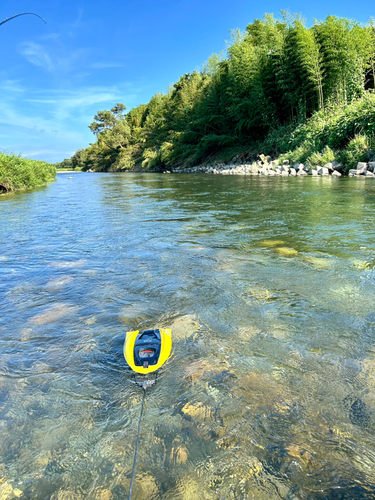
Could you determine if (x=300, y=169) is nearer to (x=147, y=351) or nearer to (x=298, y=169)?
(x=298, y=169)

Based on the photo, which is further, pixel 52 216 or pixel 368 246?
pixel 52 216

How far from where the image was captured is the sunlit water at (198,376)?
147 centimetres

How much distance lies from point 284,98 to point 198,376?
27.1m

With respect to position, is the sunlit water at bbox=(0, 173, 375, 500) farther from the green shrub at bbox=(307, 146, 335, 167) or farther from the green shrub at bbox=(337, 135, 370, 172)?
the green shrub at bbox=(307, 146, 335, 167)

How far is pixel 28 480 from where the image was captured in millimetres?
1475

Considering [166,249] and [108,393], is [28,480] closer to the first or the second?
[108,393]

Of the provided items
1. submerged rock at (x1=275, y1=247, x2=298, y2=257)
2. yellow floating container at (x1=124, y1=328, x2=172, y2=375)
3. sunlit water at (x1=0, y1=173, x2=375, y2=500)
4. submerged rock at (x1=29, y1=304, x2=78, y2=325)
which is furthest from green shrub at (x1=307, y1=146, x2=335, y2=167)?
yellow floating container at (x1=124, y1=328, x2=172, y2=375)

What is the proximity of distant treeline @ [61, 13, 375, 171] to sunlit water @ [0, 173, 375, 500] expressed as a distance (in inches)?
578

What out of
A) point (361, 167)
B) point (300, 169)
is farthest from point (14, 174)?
point (361, 167)

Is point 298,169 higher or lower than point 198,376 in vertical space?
higher

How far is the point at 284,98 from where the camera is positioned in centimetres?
2511

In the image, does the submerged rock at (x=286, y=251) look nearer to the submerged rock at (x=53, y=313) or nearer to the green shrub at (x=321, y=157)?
the submerged rock at (x=53, y=313)

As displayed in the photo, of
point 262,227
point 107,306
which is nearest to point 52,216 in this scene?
point 262,227

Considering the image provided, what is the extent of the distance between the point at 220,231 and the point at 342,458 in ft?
15.7
